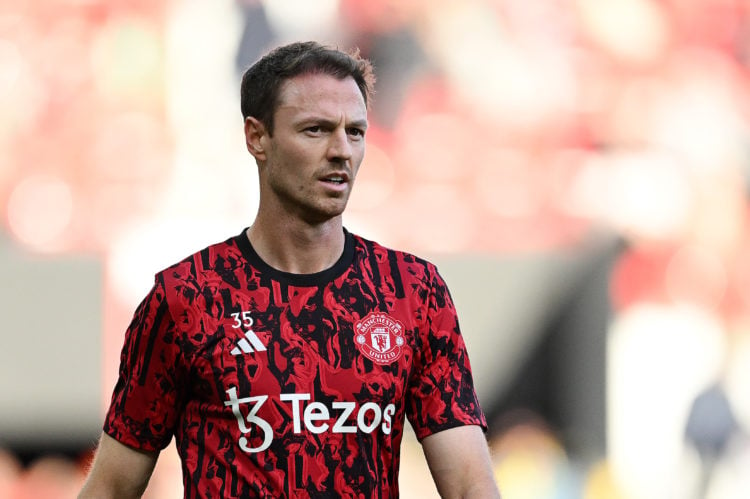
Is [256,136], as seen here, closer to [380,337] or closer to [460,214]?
[380,337]

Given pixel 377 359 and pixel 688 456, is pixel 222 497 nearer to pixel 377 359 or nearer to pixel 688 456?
pixel 377 359

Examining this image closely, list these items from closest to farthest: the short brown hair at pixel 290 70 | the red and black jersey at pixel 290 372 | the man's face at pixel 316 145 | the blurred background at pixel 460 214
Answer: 1. the red and black jersey at pixel 290 372
2. the man's face at pixel 316 145
3. the short brown hair at pixel 290 70
4. the blurred background at pixel 460 214

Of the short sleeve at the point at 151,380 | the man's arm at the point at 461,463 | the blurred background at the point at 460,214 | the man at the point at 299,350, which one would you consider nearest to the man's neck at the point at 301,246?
the man at the point at 299,350

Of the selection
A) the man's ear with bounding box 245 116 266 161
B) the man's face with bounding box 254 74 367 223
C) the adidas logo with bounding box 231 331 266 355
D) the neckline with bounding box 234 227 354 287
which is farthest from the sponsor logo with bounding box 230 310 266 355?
the man's ear with bounding box 245 116 266 161

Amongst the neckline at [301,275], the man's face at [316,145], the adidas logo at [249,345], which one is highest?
the man's face at [316,145]

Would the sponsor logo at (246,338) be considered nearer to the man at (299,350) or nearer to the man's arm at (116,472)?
the man at (299,350)

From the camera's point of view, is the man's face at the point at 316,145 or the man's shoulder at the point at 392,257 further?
the man's shoulder at the point at 392,257

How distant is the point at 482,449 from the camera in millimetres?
2973

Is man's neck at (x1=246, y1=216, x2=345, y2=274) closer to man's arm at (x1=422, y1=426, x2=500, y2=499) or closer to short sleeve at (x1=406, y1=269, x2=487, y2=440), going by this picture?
short sleeve at (x1=406, y1=269, x2=487, y2=440)

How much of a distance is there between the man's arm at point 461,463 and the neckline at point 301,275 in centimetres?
41

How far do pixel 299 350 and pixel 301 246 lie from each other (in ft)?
0.81

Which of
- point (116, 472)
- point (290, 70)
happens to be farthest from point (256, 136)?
point (116, 472)

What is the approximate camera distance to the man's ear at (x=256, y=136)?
3102 millimetres

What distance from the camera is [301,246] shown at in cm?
303
